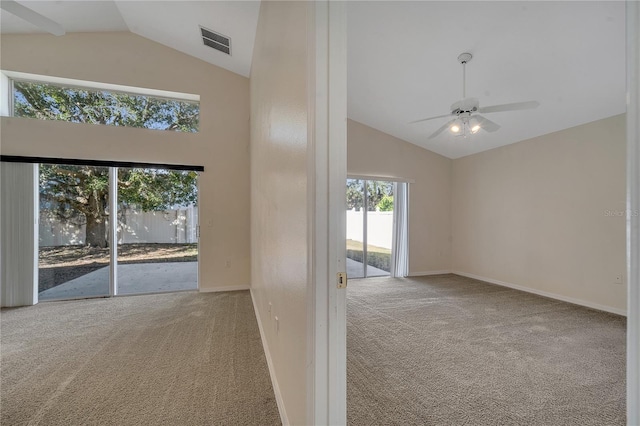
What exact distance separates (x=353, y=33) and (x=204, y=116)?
103 inches

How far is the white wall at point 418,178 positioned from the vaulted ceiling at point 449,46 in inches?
35.5

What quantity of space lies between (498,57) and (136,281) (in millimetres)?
5560

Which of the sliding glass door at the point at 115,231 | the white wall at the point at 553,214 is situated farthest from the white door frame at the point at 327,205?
the white wall at the point at 553,214

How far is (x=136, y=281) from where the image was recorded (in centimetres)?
391

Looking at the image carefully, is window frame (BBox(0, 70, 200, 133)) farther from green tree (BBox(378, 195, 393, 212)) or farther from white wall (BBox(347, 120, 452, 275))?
green tree (BBox(378, 195, 393, 212))

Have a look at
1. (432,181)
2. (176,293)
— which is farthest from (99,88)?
(432,181)

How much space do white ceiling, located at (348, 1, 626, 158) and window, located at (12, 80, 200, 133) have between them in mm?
2775

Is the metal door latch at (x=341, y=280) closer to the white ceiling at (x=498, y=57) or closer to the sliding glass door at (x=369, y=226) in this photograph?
the white ceiling at (x=498, y=57)

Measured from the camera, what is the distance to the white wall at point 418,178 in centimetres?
494

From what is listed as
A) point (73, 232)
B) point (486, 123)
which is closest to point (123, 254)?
point (73, 232)

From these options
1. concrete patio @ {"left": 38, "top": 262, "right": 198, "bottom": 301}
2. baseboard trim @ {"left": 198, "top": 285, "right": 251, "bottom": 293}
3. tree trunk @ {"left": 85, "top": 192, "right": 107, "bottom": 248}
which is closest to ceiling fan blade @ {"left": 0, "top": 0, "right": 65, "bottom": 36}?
tree trunk @ {"left": 85, "top": 192, "right": 107, "bottom": 248}

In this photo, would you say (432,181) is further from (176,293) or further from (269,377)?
(176,293)

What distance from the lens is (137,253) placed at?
12.8ft

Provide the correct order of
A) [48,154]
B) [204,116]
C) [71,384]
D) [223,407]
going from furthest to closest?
[204,116] → [48,154] → [71,384] → [223,407]
